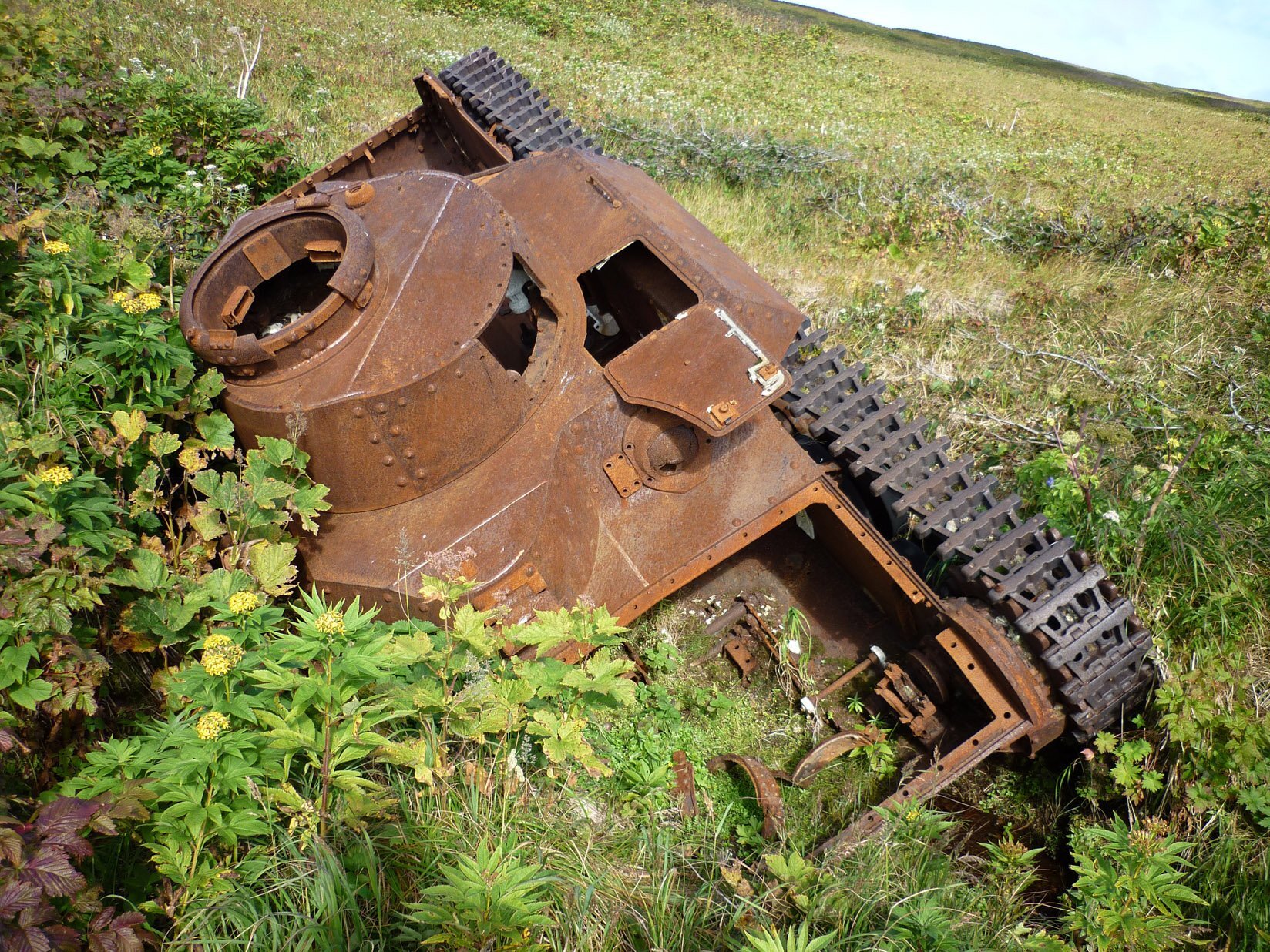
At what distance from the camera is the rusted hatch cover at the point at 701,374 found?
3525 millimetres

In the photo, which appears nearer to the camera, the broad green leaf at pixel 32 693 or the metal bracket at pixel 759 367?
the broad green leaf at pixel 32 693

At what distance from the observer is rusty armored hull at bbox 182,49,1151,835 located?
128 inches

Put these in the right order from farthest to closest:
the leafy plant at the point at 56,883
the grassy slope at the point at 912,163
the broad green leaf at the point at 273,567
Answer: the grassy slope at the point at 912,163 → the broad green leaf at the point at 273,567 → the leafy plant at the point at 56,883

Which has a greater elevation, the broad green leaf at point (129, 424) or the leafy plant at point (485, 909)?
the broad green leaf at point (129, 424)

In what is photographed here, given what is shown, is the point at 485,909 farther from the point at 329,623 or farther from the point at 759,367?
the point at 759,367

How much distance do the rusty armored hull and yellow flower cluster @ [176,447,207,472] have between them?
24 cm

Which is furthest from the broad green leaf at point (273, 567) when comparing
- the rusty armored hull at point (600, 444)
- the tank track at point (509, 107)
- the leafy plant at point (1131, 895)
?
the tank track at point (509, 107)

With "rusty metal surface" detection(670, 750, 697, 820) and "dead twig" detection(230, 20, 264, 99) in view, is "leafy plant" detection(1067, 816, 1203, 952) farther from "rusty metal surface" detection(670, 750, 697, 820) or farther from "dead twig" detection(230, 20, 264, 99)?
"dead twig" detection(230, 20, 264, 99)

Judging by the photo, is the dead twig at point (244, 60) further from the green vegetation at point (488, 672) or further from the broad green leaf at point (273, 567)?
the broad green leaf at point (273, 567)

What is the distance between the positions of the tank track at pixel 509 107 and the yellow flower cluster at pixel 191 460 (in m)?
2.87

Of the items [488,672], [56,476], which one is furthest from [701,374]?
[56,476]

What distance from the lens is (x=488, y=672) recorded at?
256cm

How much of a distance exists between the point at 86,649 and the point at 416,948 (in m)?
1.37

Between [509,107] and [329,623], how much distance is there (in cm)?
456
